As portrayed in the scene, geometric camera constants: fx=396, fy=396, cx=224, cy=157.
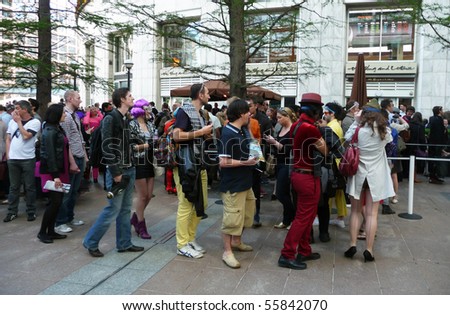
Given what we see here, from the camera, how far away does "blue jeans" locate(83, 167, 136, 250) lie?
4625 millimetres

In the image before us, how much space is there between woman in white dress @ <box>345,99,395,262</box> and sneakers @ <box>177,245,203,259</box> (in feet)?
5.93

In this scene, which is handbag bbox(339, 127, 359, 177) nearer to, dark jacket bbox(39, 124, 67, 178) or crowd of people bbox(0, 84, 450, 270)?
crowd of people bbox(0, 84, 450, 270)

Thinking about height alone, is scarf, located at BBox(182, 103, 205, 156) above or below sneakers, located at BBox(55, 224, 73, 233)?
above

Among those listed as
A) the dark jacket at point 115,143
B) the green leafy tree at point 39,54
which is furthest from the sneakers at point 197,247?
the green leafy tree at point 39,54

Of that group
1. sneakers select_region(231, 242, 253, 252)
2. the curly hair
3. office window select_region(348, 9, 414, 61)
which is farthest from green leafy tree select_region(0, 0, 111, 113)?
office window select_region(348, 9, 414, 61)

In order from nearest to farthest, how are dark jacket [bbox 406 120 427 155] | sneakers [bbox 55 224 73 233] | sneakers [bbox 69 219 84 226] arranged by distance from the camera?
sneakers [bbox 55 224 73 233] → sneakers [bbox 69 219 84 226] → dark jacket [bbox 406 120 427 155]

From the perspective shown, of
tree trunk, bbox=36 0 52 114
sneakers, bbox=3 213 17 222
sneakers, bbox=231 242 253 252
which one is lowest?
sneakers, bbox=231 242 253 252

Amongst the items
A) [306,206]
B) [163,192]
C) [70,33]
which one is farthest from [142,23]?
[306,206]

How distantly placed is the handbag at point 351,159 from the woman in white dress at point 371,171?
6cm

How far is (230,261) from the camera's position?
445 cm

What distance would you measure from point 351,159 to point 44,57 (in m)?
6.28

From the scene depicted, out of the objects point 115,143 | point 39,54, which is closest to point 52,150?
point 115,143

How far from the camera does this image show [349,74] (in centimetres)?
2033
